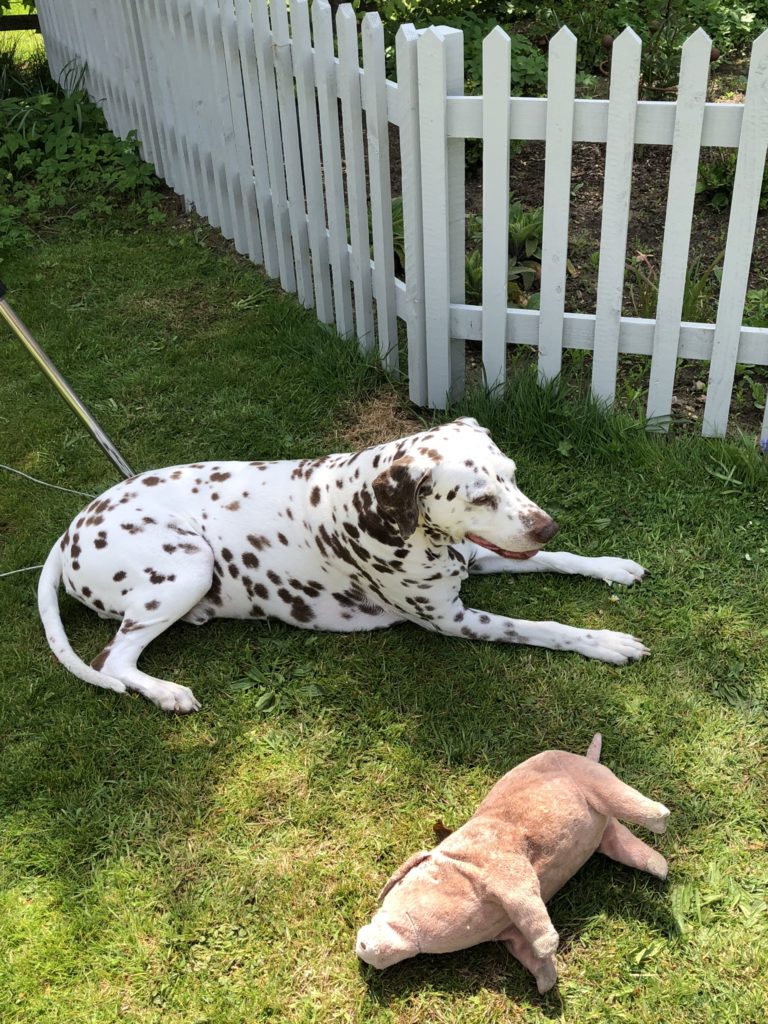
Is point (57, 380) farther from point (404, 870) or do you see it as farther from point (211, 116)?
point (211, 116)

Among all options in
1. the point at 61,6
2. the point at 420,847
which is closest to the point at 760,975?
the point at 420,847

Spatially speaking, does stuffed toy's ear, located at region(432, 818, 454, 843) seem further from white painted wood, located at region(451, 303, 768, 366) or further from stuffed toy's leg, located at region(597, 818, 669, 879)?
white painted wood, located at region(451, 303, 768, 366)

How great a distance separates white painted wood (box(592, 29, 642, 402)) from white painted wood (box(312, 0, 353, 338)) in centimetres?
149

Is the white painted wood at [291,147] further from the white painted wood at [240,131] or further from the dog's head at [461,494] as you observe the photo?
the dog's head at [461,494]

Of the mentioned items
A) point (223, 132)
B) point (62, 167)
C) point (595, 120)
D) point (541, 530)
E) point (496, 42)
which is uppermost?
point (496, 42)

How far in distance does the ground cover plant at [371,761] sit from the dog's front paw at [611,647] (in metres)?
0.05

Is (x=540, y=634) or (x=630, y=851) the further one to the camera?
(x=540, y=634)

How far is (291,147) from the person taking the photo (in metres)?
5.67

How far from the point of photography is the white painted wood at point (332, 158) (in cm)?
498

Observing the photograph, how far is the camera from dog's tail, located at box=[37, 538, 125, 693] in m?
3.70

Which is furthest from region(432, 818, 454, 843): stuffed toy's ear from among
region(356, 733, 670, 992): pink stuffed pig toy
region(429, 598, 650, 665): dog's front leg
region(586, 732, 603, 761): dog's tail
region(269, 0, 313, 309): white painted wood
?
region(269, 0, 313, 309): white painted wood

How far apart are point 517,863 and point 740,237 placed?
283 centimetres

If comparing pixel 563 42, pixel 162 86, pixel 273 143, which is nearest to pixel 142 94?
pixel 162 86

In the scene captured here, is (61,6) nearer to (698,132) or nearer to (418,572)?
(698,132)
